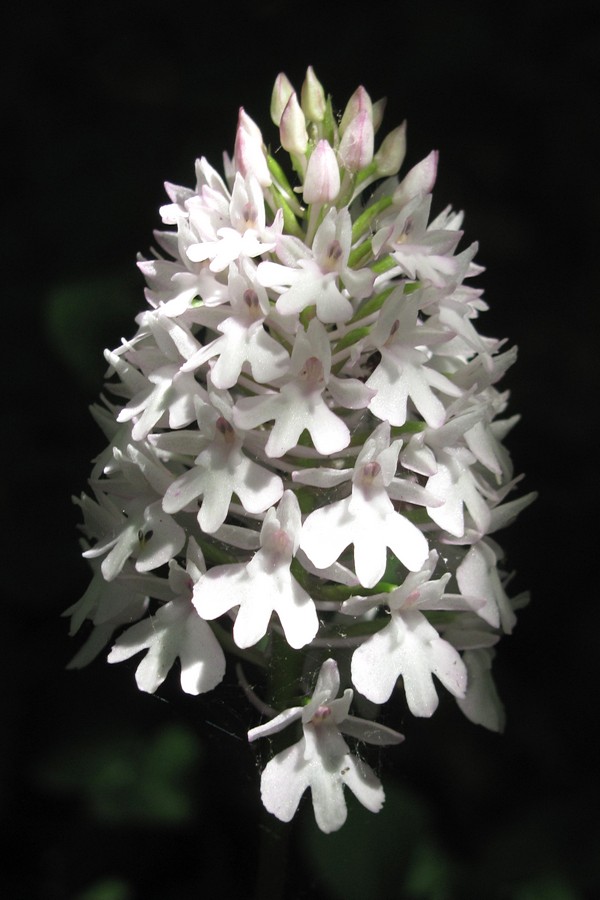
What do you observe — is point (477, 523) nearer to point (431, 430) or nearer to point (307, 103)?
point (431, 430)

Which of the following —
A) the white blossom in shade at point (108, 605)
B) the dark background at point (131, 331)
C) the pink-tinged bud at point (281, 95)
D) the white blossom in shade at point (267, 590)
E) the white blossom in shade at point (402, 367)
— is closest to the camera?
the white blossom in shade at point (267, 590)

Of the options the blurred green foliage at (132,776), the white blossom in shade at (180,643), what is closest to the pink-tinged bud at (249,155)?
the white blossom in shade at (180,643)

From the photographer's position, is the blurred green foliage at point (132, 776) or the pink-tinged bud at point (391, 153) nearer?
the pink-tinged bud at point (391, 153)

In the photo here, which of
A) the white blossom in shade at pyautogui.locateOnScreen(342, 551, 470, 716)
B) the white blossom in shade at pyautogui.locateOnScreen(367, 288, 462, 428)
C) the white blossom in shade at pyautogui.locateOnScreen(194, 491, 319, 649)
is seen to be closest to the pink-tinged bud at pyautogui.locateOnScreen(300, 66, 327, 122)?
the white blossom in shade at pyautogui.locateOnScreen(367, 288, 462, 428)

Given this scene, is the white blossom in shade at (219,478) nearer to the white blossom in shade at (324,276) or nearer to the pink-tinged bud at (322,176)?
the white blossom in shade at (324,276)

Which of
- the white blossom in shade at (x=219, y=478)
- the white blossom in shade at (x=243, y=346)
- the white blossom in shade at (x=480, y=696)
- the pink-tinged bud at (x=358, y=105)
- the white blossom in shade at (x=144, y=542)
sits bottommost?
the white blossom in shade at (x=480, y=696)

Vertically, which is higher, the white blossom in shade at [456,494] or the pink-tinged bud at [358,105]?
the pink-tinged bud at [358,105]

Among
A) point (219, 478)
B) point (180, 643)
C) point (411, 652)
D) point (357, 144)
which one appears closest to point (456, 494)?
point (411, 652)

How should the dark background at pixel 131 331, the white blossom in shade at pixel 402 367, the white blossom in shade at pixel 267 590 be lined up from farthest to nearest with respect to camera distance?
1. the dark background at pixel 131 331
2. the white blossom in shade at pixel 402 367
3. the white blossom in shade at pixel 267 590

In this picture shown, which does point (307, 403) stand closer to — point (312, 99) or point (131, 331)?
point (312, 99)
